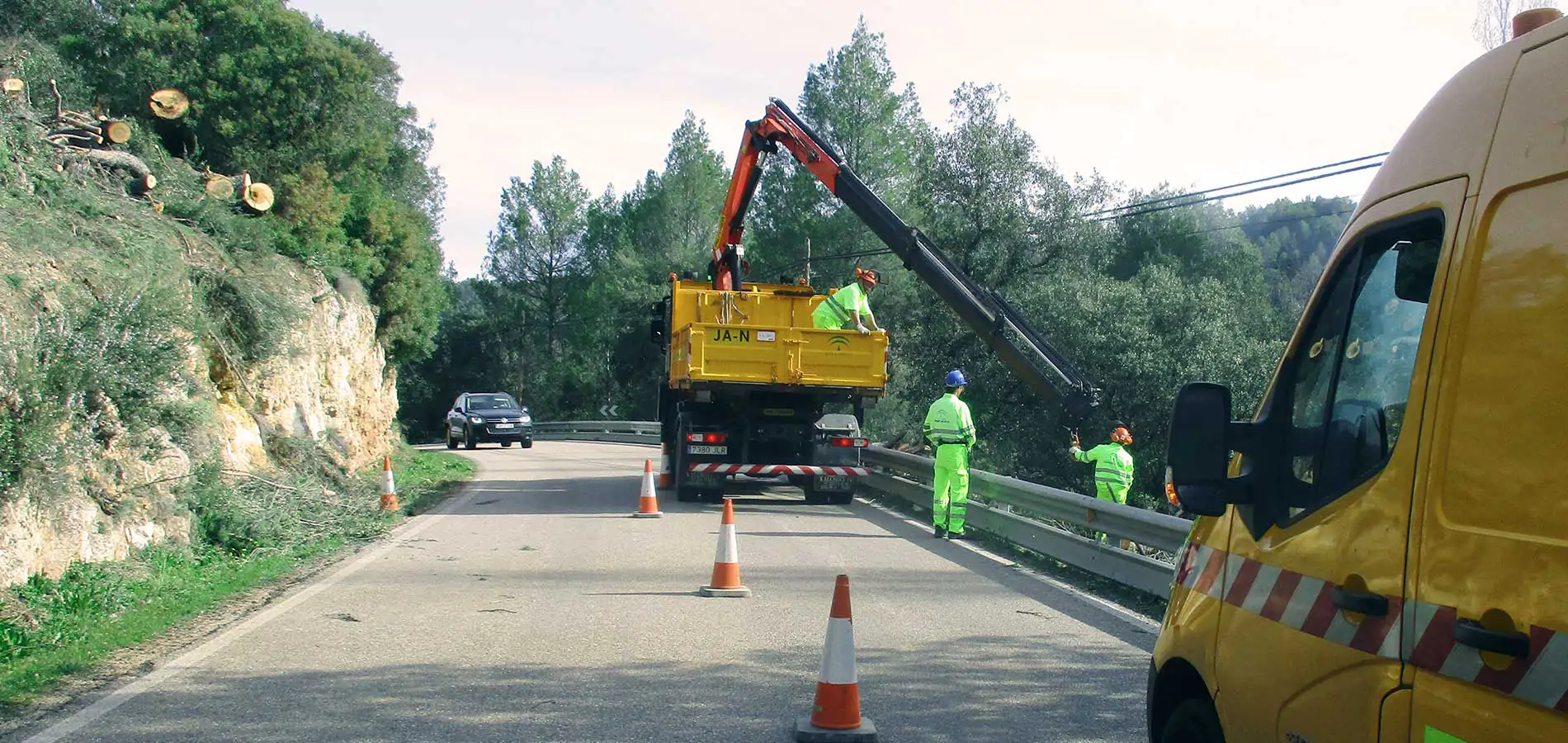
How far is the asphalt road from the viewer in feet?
19.6

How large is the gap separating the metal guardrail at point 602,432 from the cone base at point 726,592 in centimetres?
2926

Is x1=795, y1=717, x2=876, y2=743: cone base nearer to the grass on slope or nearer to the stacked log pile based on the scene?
the grass on slope

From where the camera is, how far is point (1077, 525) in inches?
450

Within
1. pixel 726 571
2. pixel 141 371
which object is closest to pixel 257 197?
pixel 141 371

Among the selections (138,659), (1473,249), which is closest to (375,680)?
(138,659)

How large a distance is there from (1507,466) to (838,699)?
12.0 ft

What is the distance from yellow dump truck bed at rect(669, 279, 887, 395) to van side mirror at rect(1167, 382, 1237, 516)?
12.9 meters

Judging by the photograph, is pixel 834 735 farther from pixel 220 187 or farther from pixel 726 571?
pixel 220 187

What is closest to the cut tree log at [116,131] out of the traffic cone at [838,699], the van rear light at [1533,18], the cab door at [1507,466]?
the traffic cone at [838,699]

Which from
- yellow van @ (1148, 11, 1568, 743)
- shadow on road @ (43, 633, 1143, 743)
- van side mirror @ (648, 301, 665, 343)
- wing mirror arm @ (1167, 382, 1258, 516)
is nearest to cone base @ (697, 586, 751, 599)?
shadow on road @ (43, 633, 1143, 743)

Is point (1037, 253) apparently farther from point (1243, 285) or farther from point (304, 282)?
point (1243, 285)

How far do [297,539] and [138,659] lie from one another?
5067mm

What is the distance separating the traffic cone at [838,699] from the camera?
5676 mm

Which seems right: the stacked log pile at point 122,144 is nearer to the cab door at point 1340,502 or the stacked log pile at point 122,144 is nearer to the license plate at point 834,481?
the license plate at point 834,481
